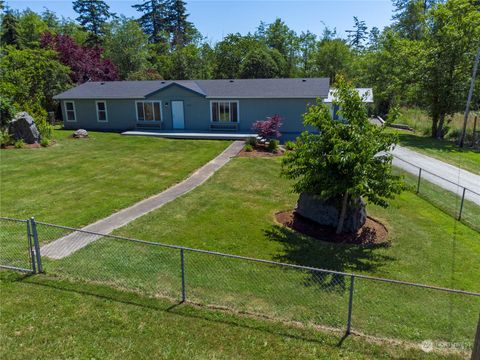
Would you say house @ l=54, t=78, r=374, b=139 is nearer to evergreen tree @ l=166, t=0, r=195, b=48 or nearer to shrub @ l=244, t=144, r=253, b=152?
shrub @ l=244, t=144, r=253, b=152

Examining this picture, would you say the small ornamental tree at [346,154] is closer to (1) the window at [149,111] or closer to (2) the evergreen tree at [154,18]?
(1) the window at [149,111]

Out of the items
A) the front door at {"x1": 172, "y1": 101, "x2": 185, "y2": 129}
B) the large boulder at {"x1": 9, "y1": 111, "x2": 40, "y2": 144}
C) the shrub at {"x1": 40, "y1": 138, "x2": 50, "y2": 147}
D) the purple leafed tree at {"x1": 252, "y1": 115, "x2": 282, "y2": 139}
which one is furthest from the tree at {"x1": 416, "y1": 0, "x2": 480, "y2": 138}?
the large boulder at {"x1": 9, "y1": 111, "x2": 40, "y2": 144}

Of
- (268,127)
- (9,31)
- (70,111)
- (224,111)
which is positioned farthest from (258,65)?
(9,31)

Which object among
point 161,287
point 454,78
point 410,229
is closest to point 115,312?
point 161,287

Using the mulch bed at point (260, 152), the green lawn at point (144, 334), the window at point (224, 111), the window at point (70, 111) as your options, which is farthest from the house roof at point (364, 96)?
the window at point (70, 111)

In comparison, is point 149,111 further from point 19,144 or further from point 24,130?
point 19,144
